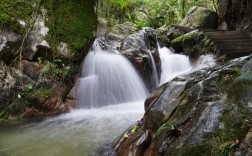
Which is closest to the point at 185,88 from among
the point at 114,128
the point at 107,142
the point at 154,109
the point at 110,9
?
the point at 154,109

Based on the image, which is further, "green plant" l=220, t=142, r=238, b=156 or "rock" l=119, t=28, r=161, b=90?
"rock" l=119, t=28, r=161, b=90

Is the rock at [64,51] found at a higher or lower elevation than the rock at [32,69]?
higher

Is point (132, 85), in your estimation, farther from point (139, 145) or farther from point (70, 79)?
point (139, 145)

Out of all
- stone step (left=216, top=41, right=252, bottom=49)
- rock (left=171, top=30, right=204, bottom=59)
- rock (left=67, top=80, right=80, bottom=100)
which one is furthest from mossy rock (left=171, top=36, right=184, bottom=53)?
rock (left=67, top=80, right=80, bottom=100)

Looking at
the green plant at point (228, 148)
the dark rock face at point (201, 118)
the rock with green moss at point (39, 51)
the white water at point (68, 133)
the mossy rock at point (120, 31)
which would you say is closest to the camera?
the green plant at point (228, 148)

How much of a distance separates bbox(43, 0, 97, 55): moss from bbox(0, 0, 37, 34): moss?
0.49 metres

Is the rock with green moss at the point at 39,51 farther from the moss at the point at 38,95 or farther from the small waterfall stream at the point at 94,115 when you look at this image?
the small waterfall stream at the point at 94,115

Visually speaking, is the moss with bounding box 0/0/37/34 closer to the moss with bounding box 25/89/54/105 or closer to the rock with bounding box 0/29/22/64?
the rock with bounding box 0/29/22/64

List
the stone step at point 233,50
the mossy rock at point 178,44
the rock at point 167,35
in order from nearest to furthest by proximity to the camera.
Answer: the stone step at point 233,50, the mossy rock at point 178,44, the rock at point 167,35

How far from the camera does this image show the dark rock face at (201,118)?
225 centimetres

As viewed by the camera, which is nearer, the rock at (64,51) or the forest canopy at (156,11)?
the rock at (64,51)

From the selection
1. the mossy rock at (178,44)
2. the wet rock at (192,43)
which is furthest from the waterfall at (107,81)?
the mossy rock at (178,44)

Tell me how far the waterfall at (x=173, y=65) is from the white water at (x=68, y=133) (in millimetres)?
2935

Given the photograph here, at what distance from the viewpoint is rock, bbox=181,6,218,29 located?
1264 cm
